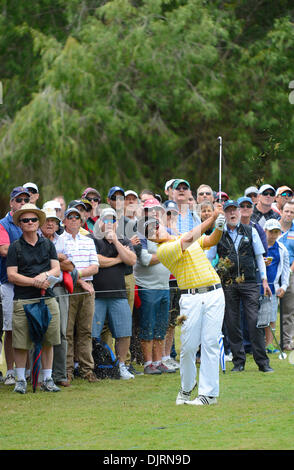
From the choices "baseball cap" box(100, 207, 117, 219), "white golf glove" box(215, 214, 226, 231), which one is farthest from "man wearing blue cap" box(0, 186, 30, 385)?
"white golf glove" box(215, 214, 226, 231)

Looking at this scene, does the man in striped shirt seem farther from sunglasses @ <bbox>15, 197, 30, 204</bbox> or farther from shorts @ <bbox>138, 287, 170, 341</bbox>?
shorts @ <bbox>138, 287, 170, 341</bbox>

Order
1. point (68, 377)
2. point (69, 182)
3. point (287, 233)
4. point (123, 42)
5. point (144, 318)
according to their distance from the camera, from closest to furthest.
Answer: point (68, 377)
point (144, 318)
point (287, 233)
point (69, 182)
point (123, 42)

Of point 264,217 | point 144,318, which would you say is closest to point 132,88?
point 264,217

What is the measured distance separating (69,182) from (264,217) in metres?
7.49

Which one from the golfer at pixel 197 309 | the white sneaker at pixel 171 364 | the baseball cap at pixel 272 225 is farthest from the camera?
the baseball cap at pixel 272 225

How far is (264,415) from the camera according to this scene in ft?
27.9

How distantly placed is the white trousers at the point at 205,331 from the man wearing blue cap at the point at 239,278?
2489mm

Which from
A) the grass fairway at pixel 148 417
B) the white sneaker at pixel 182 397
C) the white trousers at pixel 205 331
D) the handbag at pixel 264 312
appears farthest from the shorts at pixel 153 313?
the white trousers at pixel 205 331

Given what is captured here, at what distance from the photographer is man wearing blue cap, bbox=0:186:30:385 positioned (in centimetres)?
1066

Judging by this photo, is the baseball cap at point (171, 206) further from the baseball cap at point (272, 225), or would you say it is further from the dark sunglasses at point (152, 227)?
the dark sunglasses at point (152, 227)

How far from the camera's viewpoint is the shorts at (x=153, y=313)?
466 inches

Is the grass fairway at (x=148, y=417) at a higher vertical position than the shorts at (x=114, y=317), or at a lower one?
lower

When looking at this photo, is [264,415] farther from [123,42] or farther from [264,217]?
[123,42]

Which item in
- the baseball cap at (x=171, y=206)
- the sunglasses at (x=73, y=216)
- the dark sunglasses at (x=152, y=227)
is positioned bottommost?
the dark sunglasses at (x=152, y=227)
